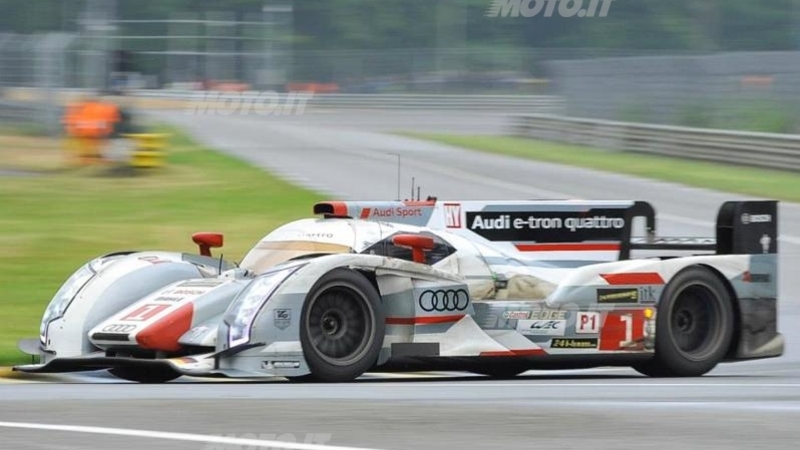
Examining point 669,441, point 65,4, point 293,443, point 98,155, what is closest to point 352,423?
point 293,443

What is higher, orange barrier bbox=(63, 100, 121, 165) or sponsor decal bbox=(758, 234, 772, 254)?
orange barrier bbox=(63, 100, 121, 165)

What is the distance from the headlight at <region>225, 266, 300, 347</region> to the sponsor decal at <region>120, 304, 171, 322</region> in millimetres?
512

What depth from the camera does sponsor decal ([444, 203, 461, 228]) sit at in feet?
33.3

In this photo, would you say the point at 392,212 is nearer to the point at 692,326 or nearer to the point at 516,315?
the point at 516,315

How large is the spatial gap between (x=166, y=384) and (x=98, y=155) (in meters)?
19.3

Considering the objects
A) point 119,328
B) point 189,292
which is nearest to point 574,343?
point 189,292

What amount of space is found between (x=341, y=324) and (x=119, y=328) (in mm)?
1307

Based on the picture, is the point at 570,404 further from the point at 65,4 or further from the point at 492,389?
the point at 65,4

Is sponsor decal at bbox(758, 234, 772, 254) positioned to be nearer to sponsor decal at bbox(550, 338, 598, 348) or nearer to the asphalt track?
the asphalt track

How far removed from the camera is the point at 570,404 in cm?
786

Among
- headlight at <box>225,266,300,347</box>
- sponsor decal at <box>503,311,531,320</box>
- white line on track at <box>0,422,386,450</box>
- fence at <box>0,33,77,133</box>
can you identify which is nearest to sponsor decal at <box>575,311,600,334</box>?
sponsor decal at <box>503,311,531,320</box>

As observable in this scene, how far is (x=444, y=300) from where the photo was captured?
367 inches

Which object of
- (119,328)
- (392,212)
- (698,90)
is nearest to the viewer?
(119,328)

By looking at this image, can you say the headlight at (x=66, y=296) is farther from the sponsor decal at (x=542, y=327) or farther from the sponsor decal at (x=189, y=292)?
the sponsor decal at (x=542, y=327)
